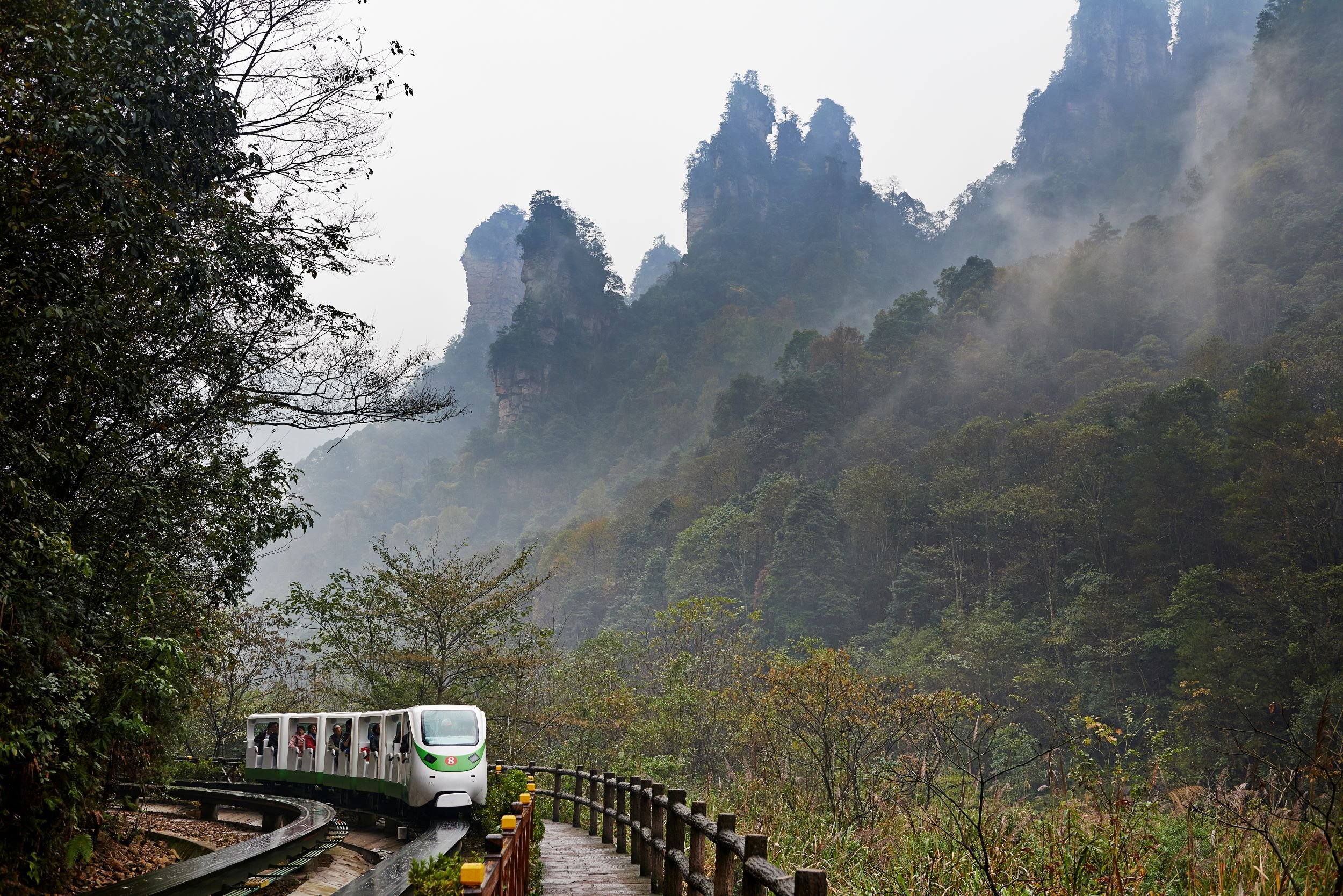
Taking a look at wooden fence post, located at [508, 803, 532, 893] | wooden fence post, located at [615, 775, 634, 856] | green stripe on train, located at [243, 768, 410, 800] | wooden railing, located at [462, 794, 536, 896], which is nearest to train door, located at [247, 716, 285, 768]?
green stripe on train, located at [243, 768, 410, 800]

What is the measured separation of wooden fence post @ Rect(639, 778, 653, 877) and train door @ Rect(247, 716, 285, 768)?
14584 mm

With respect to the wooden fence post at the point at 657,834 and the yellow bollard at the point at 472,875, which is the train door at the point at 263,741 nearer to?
the wooden fence post at the point at 657,834

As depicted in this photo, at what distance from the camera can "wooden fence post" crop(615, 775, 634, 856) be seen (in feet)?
30.3

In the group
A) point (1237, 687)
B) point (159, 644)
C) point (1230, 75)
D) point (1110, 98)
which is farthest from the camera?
point (1110, 98)

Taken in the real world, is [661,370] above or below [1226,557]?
above

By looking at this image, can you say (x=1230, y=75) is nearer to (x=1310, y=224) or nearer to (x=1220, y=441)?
(x=1310, y=224)

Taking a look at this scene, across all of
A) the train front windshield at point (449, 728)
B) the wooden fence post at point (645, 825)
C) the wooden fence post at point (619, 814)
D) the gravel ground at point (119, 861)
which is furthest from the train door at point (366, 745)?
the wooden fence post at point (645, 825)

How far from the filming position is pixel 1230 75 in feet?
279

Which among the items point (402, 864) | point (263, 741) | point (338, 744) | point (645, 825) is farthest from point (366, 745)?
point (645, 825)

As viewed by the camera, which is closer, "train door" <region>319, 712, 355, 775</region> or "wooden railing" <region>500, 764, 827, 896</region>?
"wooden railing" <region>500, 764, 827, 896</region>

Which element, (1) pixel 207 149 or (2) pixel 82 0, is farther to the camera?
(1) pixel 207 149

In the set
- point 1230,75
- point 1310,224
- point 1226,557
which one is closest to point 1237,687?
point 1226,557

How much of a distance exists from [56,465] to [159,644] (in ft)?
5.90

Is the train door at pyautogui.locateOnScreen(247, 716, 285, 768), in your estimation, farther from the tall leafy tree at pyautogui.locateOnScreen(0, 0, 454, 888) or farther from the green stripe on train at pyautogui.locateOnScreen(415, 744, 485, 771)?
the tall leafy tree at pyautogui.locateOnScreen(0, 0, 454, 888)
